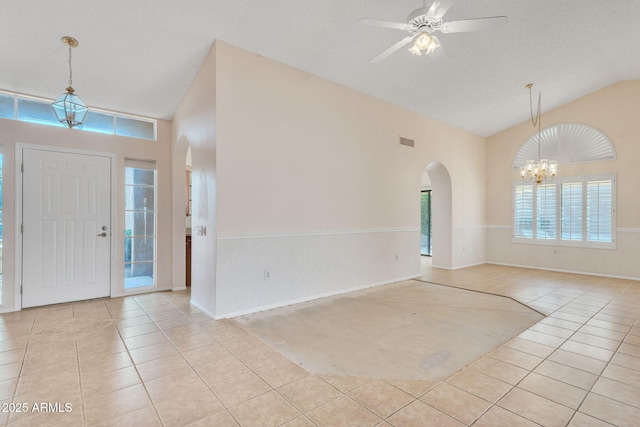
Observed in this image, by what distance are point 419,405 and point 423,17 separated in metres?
2.89

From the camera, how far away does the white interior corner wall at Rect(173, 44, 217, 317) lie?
3639 millimetres

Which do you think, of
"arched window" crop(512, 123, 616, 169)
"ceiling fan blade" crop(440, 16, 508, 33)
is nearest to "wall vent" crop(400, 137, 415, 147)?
"ceiling fan blade" crop(440, 16, 508, 33)

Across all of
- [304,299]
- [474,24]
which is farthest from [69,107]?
[474,24]

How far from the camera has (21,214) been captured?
3889 mm

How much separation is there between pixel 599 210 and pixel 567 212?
520mm

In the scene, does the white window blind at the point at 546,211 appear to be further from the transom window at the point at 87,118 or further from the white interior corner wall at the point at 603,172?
the transom window at the point at 87,118

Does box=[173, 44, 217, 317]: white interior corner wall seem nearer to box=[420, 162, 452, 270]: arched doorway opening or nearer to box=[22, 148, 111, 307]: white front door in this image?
box=[22, 148, 111, 307]: white front door

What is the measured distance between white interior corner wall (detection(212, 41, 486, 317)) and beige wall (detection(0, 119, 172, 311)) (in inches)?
48.3

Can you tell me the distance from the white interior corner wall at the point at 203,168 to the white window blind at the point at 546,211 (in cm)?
717

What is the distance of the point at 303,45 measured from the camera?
380 centimetres

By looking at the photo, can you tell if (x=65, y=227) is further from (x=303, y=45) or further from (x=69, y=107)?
(x=303, y=45)

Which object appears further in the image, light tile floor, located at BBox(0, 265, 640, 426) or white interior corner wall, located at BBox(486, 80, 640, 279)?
white interior corner wall, located at BBox(486, 80, 640, 279)

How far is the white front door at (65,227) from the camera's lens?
397 centimetres

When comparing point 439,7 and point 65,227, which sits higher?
point 439,7
